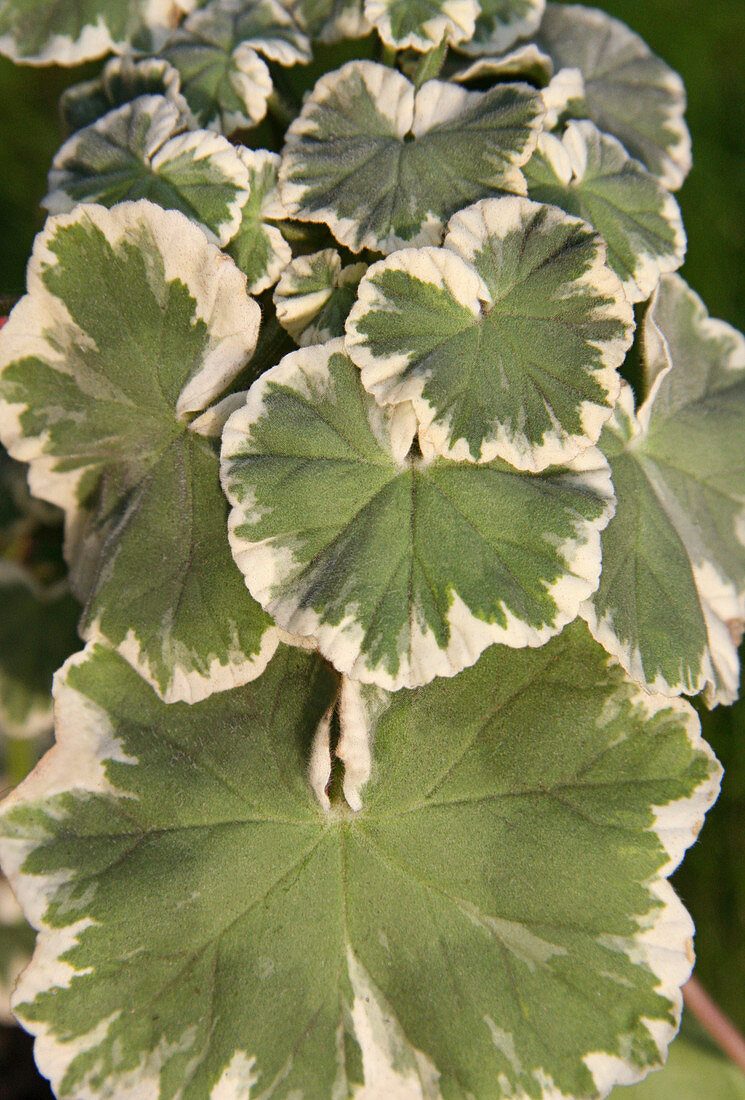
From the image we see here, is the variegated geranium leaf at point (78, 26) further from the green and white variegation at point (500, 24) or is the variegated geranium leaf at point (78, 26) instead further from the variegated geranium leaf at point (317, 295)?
the variegated geranium leaf at point (317, 295)

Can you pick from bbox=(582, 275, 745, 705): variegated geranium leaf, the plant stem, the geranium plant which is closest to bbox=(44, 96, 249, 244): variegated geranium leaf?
the geranium plant

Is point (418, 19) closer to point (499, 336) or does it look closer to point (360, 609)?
point (499, 336)

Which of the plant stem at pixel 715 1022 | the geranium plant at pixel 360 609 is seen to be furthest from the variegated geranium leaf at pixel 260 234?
the plant stem at pixel 715 1022

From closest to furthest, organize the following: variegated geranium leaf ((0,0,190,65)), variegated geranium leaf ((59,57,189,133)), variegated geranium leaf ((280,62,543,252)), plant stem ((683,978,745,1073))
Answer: variegated geranium leaf ((280,62,543,252)) → variegated geranium leaf ((59,57,189,133)) → variegated geranium leaf ((0,0,190,65)) → plant stem ((683,978,745,1073))

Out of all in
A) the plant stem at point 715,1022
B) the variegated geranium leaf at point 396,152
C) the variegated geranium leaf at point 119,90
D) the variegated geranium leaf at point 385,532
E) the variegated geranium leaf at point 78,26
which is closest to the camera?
the variegated geranium leaf at point 385,532

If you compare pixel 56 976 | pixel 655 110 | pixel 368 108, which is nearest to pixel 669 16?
pixel 655 110

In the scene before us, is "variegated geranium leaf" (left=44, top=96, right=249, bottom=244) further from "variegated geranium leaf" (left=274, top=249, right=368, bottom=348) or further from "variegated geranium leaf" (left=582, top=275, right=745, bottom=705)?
"variegated geranium leaf" (left=582, top=275, right=745, bottom=705)

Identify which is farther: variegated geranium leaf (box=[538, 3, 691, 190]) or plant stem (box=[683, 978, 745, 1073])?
plant stem (box=[683, 978, 745, 1073])
